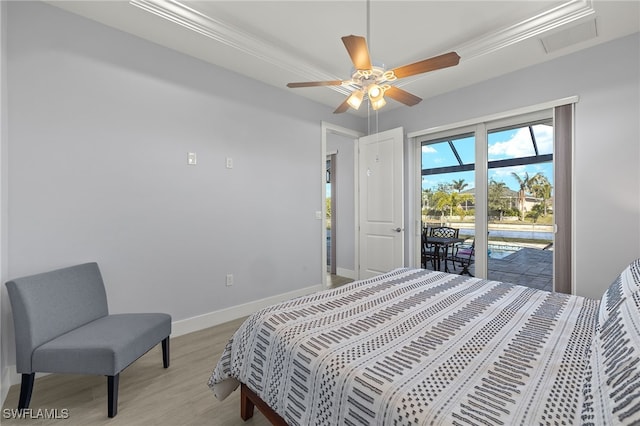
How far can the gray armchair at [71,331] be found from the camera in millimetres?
1608

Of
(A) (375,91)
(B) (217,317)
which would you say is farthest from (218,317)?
(A) (375,91)

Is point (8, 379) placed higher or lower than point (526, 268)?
lower

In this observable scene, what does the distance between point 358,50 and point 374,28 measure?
1094 mm

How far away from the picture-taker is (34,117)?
2021 mm

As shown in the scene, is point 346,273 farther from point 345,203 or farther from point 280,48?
point 280,48

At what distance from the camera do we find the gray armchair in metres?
1.61

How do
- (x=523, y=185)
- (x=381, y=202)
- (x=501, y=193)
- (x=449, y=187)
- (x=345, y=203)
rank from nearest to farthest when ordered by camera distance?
(x=523, y=185)
(x=501, y=193)
(x=449, y=187)
(x=381, y=202)
(x=345, y=203)

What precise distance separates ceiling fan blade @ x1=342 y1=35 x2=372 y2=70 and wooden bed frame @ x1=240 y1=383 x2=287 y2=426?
6.34 ft

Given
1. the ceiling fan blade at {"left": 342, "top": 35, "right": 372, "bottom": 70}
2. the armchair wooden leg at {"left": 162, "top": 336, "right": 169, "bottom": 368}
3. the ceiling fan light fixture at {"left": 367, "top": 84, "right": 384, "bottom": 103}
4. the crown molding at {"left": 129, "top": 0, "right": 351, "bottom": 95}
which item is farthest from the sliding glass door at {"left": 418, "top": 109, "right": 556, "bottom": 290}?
the armchair wooden leg at {"left": 162, "top": 336, "right": 169, "bottom": 368}

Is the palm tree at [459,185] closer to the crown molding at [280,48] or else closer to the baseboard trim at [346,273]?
the crown molding at [280,48]

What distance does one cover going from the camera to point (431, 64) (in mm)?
1737

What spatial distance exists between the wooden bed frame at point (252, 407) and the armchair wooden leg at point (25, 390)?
1.24m

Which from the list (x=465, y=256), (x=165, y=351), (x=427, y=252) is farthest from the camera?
(x=427, y=252)

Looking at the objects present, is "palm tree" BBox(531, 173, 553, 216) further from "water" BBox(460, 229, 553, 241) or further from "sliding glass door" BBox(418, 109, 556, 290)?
"water" BBox(460, 229, 553, 241)
